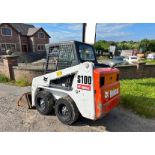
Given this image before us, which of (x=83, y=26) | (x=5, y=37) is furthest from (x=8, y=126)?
(x=5, y=37)

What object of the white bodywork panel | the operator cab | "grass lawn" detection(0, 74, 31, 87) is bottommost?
"grass lawn" detection(0, 74, 31, 87)

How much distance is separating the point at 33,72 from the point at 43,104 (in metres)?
4.56

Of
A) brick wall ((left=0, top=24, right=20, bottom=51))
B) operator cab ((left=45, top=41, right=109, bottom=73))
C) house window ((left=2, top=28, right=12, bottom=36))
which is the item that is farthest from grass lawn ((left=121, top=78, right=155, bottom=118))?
house window ((left=2, top=28, right=12, bottom=36))

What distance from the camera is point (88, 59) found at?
4824mm

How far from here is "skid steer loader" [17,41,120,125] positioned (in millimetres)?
3785

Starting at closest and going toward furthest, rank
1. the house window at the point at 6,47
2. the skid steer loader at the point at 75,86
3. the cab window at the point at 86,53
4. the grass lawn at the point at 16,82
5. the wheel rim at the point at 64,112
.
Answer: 1. the skid steer loader at the point at 75,86
2. the wheel rim at the point at 64,112
3. the cab window at the point at 86,53
4. the grass lawn at the point at 16,82
5. the house window at the point at 6,47

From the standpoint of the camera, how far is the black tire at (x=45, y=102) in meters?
4.91

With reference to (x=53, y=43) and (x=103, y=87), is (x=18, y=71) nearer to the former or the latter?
(x=53, y=43)

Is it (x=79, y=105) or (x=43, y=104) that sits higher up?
(x=79, y=105)

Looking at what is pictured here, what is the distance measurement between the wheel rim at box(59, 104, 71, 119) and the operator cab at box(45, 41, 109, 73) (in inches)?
42.8

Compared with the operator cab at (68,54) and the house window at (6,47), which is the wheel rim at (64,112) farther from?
the house window at (6,47)

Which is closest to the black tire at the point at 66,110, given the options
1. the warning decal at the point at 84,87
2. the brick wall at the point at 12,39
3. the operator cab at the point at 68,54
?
the warning decal at the point at 84,87

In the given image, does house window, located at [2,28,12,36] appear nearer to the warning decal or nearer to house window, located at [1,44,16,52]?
house window, located at [1,44,16,52]

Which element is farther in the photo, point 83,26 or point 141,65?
point 141,65
